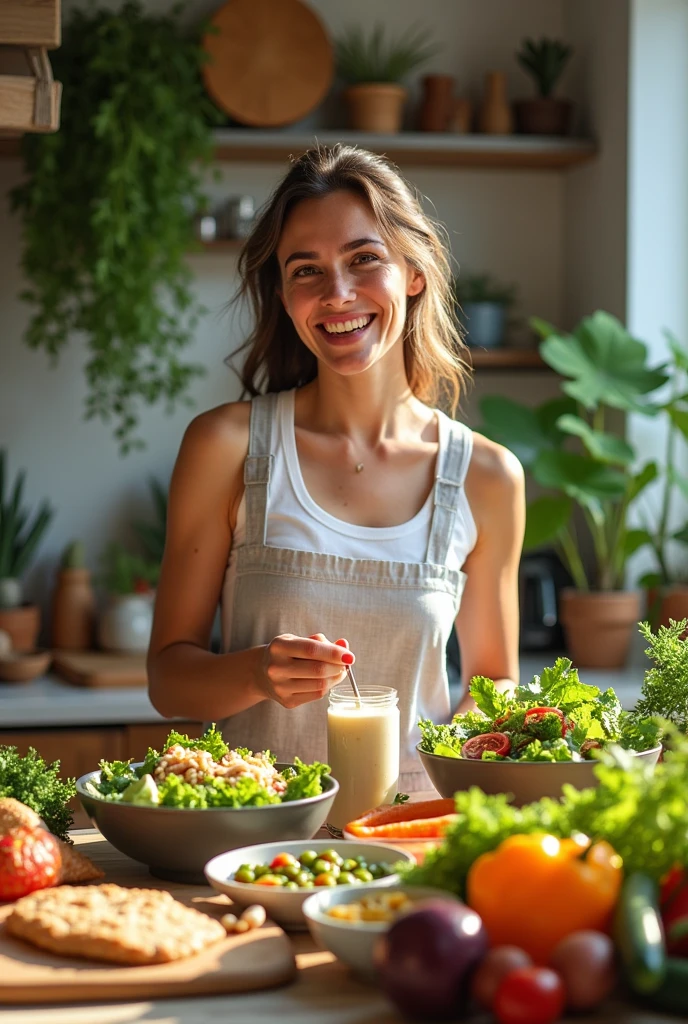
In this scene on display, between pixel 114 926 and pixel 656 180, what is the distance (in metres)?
2.91

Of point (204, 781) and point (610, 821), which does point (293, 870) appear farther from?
point (610, 821)

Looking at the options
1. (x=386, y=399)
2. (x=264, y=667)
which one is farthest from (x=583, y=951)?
(x=386, y=399)

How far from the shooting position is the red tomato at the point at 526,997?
829mm

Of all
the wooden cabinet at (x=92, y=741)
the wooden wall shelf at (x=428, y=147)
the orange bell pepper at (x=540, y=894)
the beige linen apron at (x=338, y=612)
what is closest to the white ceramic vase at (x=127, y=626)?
the wooden cabinet at (x=92, y=741)

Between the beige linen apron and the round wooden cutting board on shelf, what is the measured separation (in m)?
1.83

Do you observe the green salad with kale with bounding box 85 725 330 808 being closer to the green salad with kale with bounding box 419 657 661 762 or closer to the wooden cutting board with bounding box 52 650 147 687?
the green salad with kale with bounding box 419 657 661 762

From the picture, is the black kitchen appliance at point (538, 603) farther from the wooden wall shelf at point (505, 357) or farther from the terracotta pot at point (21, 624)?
the terracotta pot at point (21, 624)

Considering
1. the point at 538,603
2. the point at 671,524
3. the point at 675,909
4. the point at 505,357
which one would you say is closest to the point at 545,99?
the point at 505,357

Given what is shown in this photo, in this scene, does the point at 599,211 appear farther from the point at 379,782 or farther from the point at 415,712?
the point at 379,782

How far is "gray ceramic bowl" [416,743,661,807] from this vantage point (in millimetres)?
1243

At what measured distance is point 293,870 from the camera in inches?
44.0

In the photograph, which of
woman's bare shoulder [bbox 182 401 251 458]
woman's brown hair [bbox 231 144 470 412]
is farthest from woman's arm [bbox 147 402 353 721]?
woman's brown hair [bbox 231 144 470 412]

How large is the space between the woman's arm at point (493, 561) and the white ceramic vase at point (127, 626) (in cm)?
156

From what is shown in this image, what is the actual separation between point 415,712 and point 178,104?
6.71ft
